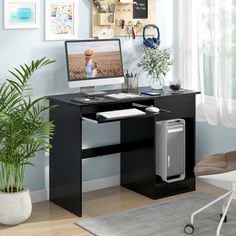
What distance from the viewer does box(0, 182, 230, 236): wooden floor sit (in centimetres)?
408

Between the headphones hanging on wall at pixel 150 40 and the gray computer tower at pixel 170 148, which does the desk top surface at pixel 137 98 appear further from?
the headphones hanging on wall at pixel 150 40

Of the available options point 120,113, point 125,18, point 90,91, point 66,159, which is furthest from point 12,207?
point 125,18

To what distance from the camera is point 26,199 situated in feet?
13.8

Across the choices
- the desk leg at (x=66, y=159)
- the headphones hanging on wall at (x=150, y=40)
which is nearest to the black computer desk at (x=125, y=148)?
the desk leg at (x=66, y=159)

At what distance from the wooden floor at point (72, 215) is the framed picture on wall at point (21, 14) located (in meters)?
1.29

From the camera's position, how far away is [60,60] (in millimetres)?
4664

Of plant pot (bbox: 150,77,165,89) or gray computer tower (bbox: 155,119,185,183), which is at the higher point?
plant pot (bbox: 150,77,165,89)

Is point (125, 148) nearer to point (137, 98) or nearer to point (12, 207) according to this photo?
point (137, 98)

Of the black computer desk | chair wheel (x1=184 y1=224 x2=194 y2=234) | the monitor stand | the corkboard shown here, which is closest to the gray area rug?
chair wheel (x1=184 y1=224 x2=194 y2=234)

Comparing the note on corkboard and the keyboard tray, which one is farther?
the note on corkboard

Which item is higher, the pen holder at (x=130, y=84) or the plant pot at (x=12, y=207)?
the pen holder at (x=130, y=84)

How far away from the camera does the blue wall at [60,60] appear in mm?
4430

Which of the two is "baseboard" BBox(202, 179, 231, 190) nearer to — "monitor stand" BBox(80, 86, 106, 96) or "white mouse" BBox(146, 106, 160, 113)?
"white mouse" BBox(146, 106, 160, 113)

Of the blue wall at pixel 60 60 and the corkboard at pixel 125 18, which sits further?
the corkboard at pixel 125 18
